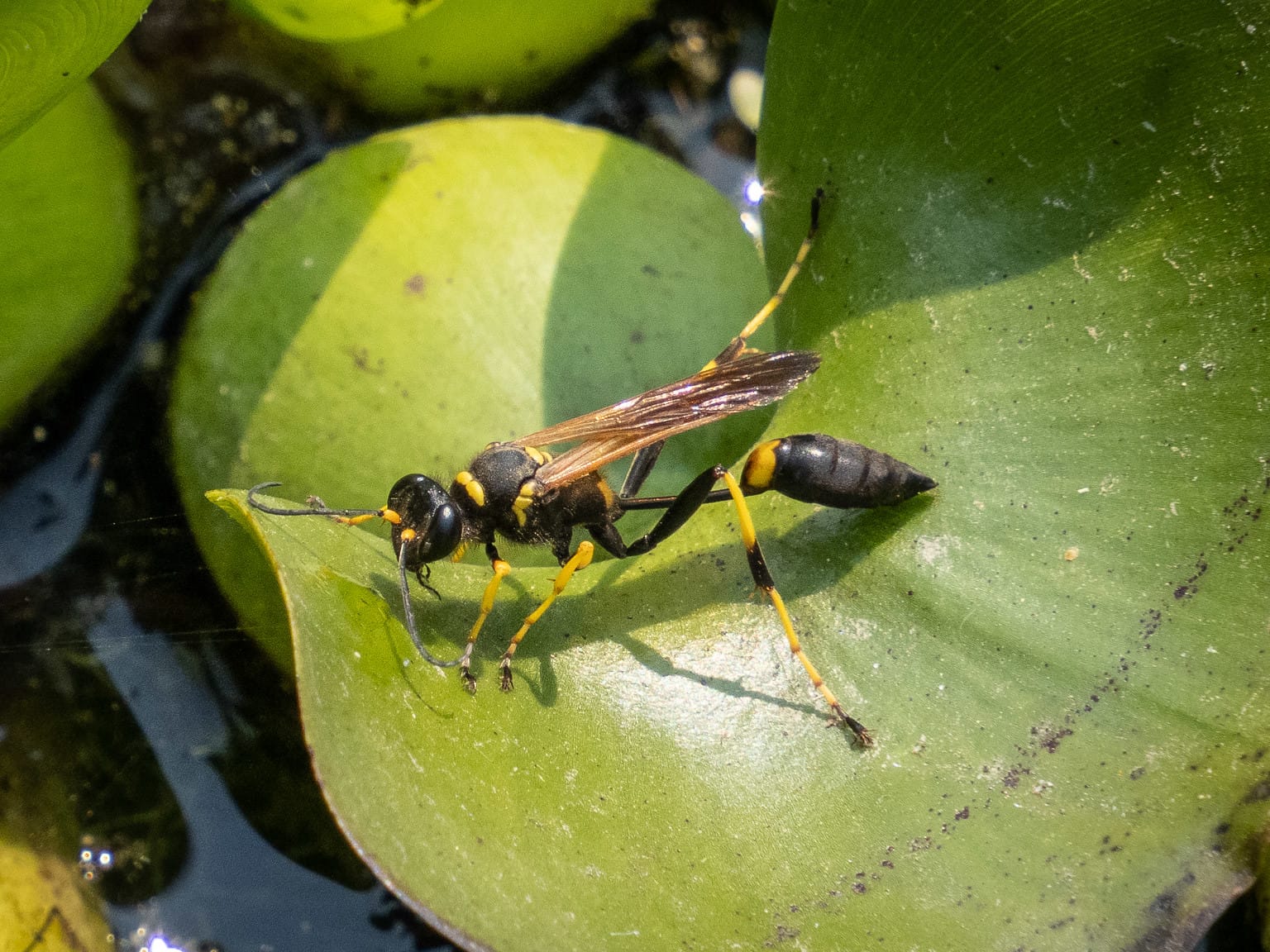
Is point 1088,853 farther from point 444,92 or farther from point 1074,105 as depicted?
point 444,92

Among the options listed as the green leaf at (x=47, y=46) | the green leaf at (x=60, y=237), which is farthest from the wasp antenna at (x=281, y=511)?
the green leaf at (x=60, y=237)

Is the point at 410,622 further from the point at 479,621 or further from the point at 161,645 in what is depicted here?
the point at 161,645

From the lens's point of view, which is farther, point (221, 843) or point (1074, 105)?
point (221, 843)

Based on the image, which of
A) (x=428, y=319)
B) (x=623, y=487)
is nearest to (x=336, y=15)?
(x=428, y=319)

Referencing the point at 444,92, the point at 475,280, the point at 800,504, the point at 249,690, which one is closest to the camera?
the point at 800,504

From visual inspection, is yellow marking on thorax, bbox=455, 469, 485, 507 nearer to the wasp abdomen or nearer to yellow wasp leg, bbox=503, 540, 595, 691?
yellow wasp leg, bbox=503, 540, 595, 691

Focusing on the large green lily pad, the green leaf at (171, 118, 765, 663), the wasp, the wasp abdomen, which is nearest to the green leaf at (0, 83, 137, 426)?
the green leaf at (171, 118, 765, 663)

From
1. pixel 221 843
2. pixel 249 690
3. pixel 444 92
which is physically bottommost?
pixel 221 843

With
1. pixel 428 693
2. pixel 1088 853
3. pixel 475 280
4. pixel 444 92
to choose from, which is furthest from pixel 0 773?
pixel 1088 853
